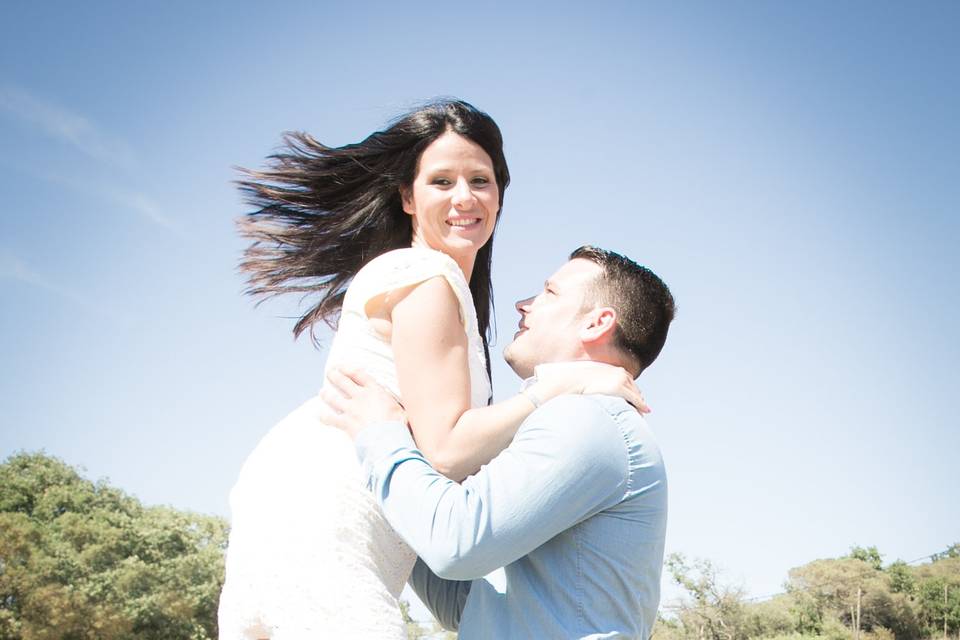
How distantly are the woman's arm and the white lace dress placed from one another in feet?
0.26

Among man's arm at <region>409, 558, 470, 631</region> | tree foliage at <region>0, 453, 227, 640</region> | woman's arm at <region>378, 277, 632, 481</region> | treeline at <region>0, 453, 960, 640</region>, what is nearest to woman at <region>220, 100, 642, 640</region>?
woman's arm at <region>378, 277, 632, 481</region>

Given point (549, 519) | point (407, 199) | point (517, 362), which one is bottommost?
point (549, 519)

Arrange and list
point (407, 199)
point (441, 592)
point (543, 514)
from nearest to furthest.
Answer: point (543, 514) < point (441, 592) < point (407, 199)

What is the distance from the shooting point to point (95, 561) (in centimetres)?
3559

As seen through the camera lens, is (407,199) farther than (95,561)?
No

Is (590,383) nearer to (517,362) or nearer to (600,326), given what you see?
(600,326)

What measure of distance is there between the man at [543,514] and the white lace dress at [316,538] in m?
0.15

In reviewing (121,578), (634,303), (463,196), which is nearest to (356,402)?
(634,303)

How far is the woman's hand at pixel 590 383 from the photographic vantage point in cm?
244

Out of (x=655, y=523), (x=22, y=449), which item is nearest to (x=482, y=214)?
(x=655, y=523)

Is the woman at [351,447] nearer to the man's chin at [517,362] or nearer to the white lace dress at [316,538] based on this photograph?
the white lace dress at [316,538]

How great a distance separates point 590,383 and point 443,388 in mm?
427

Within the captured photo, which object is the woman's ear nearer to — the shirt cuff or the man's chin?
the man's chin

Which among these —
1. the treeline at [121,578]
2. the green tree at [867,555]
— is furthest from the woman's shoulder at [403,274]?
the green tree at [867,555]
